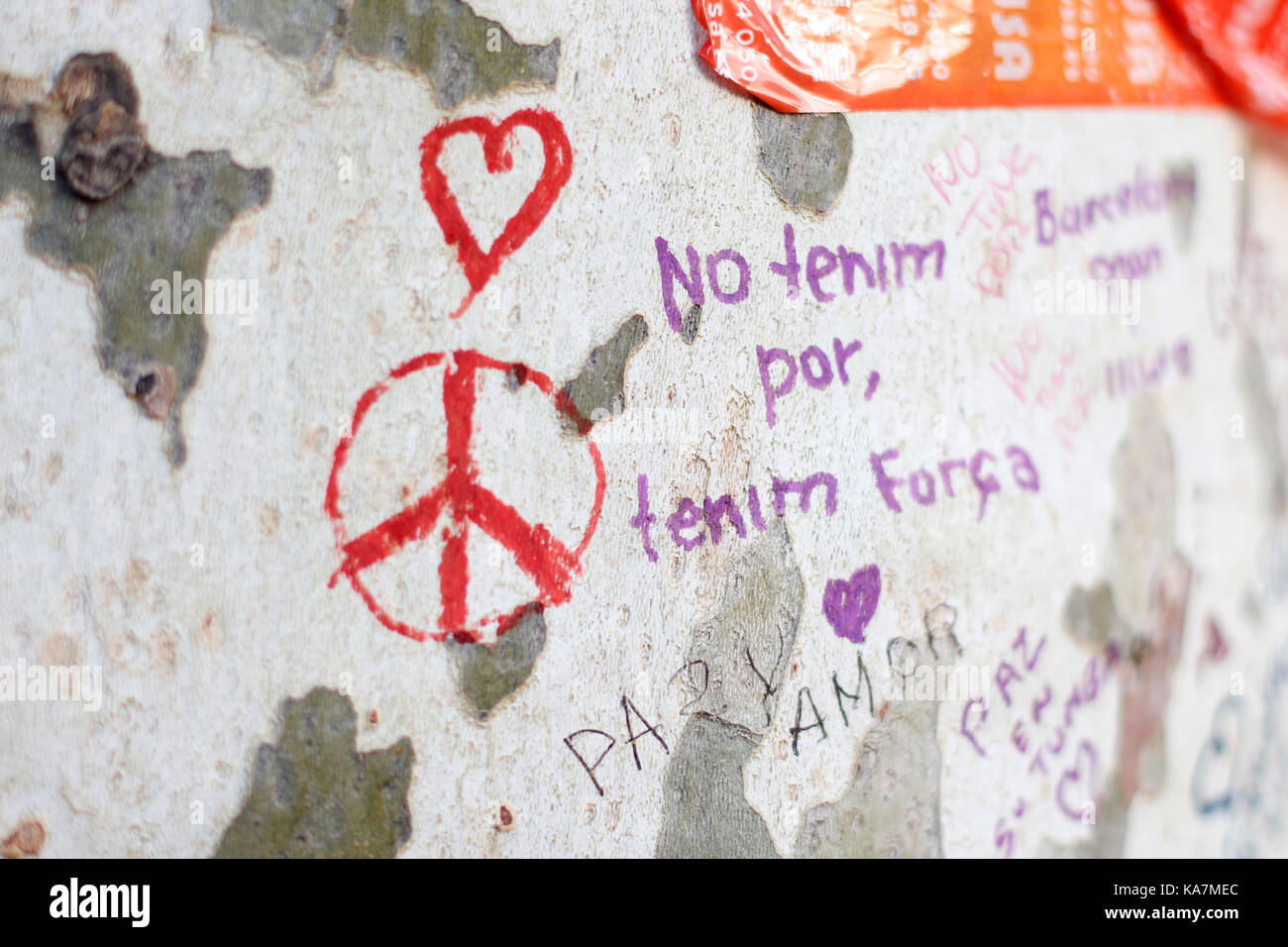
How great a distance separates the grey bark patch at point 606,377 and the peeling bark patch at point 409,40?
0.36 m

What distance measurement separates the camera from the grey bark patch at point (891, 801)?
1.27m

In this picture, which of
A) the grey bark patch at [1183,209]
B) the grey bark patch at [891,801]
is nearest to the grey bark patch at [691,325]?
the grey bark patch at [891,801]

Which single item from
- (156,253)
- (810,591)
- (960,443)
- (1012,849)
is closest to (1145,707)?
(1012,849)

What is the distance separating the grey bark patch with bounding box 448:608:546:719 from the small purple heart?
436 millimetres

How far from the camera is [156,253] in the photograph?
107 cm

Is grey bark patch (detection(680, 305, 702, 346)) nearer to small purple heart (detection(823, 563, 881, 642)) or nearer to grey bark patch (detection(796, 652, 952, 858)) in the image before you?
small purple heart (detection(823, 563, 881, 642))

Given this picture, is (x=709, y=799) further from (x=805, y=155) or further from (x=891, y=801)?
(x=805, y=155)

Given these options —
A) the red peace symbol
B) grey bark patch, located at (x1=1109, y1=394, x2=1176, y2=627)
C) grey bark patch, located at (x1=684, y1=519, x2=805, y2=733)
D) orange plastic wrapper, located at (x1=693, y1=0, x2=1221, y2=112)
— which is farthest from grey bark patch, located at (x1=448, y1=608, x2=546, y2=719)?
grey bark patch, located at (x1=1109, y1=394, x2=1176, y2=627)

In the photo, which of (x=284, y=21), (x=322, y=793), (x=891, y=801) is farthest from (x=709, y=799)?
(x=284, y=21)

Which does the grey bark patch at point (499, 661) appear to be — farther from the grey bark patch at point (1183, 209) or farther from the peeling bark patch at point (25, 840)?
the grey bark patch at point (1183, 209)

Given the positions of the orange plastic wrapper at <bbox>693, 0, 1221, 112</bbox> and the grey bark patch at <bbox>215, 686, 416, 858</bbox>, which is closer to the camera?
the grey bark patch at <bbox>215, 686, 416, 858</bbox>

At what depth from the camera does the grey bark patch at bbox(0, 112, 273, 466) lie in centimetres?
105

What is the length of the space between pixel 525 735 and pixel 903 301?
0.87 m
